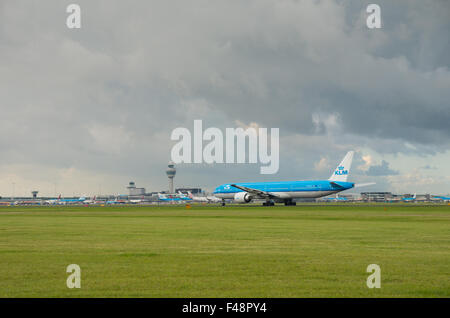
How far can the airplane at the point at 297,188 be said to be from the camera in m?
105

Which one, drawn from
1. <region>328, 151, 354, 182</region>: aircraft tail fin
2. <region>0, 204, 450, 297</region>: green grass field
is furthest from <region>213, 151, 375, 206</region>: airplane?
<region>0, 204, 450, 297</region>: green grass field

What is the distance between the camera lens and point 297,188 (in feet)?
357

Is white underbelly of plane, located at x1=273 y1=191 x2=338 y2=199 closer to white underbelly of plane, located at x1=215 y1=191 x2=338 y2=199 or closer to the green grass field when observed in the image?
white underbelly of plane, located at x1=215 y1=191 x2=338 y2=199

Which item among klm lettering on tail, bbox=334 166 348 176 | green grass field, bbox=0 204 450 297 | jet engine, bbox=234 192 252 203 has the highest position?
klm lettering on tail, bbox=334 166 348 176

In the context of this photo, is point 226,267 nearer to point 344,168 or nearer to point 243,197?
point 344,168

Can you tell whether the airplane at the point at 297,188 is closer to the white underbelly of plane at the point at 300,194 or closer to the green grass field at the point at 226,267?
the white underbelly of plane at the point at 300,194

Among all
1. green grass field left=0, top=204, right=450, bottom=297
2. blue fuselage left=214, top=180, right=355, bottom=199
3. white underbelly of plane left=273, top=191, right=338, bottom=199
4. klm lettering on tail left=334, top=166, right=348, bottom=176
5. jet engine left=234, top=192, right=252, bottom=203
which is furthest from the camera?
jet engine left=234, top=192, right=252, bottom=203

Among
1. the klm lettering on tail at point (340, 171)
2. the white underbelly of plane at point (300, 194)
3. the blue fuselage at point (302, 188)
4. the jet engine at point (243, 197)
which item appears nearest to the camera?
the blue fuselage at point (302, 188)

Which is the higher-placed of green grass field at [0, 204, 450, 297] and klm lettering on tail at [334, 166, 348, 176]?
klm lettering on tail at [334, 166, 348, 176]

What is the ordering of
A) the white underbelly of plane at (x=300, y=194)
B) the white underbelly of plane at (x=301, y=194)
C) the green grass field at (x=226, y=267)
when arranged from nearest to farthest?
1. the green grass field at (x=226, y=267)
2. the white underbelly of plane at (x=301, y=194)
3. the white underbelly of plane at (x=300, y=194)

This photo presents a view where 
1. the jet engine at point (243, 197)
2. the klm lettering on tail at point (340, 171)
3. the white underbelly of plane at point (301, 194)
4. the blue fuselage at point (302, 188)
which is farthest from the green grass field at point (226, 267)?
the jet engine at point (243, 197)

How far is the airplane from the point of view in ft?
346
